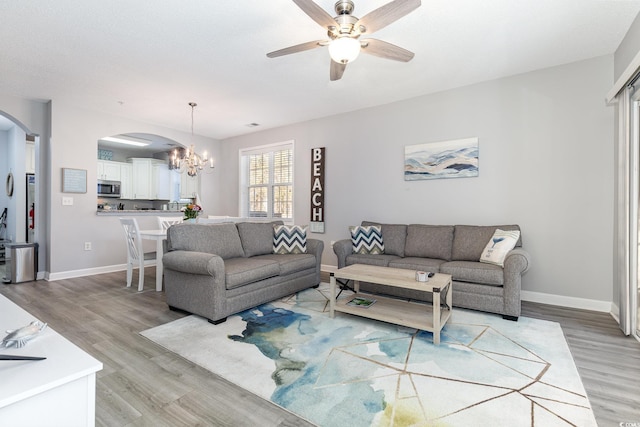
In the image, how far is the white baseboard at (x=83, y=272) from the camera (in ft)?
14.5

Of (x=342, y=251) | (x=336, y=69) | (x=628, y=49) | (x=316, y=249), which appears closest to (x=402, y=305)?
(x=342, y=251)

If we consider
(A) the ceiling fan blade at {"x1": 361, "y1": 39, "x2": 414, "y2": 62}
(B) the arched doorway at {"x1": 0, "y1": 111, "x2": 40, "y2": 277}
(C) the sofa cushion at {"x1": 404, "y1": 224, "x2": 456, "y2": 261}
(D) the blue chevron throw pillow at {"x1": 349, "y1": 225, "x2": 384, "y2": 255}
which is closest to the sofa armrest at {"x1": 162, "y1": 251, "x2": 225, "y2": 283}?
(D) the blue chevron throw pillow at {"x1": 349, "y1": 225, "x2": 384, "y2": 255}

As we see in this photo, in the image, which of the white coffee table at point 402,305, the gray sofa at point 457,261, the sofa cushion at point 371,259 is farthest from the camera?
the sofa cushion at point 371,259

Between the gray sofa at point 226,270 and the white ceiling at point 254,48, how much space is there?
176 centimetres

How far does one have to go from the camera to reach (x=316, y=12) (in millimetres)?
1904

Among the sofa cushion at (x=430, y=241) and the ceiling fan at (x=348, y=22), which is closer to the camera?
the ceiling fan at (x=348, y=22)

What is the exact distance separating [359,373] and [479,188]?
283 centimetres

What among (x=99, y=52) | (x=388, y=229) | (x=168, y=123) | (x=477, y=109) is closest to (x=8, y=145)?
(x=168, y=123)

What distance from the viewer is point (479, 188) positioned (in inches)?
149

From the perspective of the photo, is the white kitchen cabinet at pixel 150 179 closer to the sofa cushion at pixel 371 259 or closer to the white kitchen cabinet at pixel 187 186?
the white kitchen cabinet at pixel 187 186

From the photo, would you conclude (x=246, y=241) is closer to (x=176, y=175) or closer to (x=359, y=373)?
(x=359, y=373)

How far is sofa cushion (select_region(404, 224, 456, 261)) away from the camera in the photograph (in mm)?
3631

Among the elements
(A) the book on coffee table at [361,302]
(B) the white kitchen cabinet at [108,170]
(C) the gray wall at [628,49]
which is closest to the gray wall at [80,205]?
(B) the white kitchen cabinet at [108,170]

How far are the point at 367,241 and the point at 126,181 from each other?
22.0 feet
